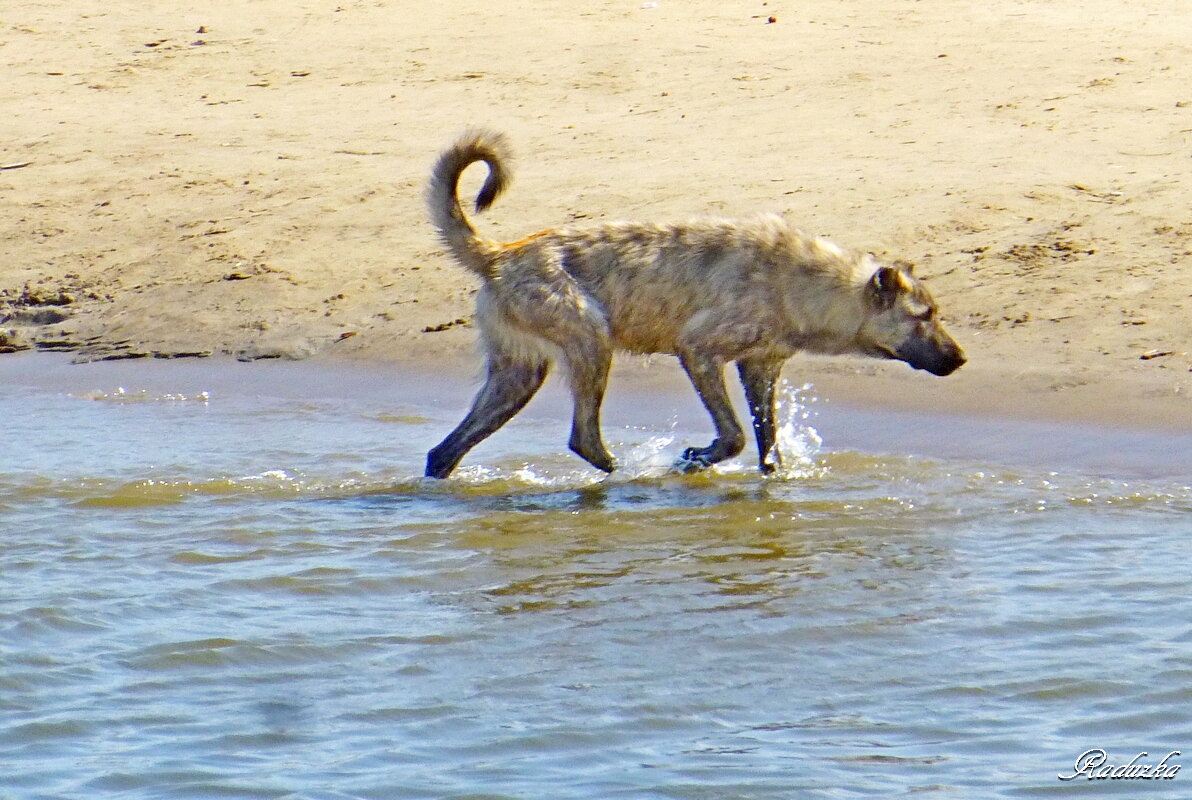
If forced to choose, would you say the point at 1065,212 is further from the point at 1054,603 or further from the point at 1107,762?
the point at 1107,762

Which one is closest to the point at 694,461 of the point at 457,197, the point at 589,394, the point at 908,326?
the point at 589,394

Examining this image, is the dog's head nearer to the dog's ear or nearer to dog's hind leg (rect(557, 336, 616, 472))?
the dog's ear

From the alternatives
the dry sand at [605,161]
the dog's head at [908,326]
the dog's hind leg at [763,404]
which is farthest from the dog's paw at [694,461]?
the dry sand at [605,161]

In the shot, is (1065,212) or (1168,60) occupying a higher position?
(1168,60)

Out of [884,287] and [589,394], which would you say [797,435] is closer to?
[884,287]

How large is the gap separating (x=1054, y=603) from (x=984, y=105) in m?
6.97

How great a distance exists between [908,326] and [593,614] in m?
2.58

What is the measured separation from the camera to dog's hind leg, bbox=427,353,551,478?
7.86 m

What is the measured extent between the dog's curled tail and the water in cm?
103

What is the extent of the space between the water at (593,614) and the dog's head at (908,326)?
1.58ft

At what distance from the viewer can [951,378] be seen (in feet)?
30.0

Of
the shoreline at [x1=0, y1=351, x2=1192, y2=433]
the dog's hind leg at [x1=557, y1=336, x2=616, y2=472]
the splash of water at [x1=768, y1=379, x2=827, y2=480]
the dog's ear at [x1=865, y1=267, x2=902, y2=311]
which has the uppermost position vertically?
the dog's ear at [x1=865, y1=267, x2=902, y2=311]

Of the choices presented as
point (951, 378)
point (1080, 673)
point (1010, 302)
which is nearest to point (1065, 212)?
point (1010, 302)

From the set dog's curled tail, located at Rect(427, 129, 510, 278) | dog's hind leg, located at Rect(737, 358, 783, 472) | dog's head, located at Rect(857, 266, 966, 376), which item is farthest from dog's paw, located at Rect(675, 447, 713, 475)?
dog's curled tail, located at Rect(427, 129, 510, 278)
